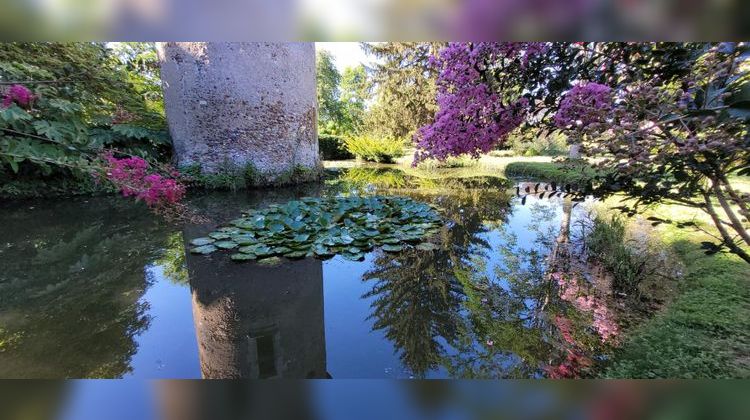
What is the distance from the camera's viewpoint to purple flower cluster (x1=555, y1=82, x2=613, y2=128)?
55.7 inches

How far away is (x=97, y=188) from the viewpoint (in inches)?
246

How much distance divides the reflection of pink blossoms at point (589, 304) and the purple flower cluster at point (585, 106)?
4.35ft

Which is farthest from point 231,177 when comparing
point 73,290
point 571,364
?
point 571,364

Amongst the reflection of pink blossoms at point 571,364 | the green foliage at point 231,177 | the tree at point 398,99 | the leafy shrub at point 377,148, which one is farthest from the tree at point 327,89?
the reflection of pink blossoms at point 571,364

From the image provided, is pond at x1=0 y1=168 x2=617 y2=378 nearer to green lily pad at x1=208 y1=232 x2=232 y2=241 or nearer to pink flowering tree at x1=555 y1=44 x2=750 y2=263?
green lily pad at x1=208 y1=232 x2=232 y2=241

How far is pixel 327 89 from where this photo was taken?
26094 mm

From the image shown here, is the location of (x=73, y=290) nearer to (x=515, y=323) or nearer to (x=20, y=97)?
(x=20, y=97)

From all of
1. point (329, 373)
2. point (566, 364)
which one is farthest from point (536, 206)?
point (329, 373)

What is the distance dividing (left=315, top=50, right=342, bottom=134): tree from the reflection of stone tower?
20.1m

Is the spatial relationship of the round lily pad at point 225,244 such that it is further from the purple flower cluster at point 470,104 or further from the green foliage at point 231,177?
the green foliage at point 231,177

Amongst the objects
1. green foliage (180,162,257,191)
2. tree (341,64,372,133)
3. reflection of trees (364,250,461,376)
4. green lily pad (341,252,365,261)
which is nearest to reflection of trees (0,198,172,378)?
reflection of trees (364,250,461,376)

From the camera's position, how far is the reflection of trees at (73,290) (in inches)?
73.4
